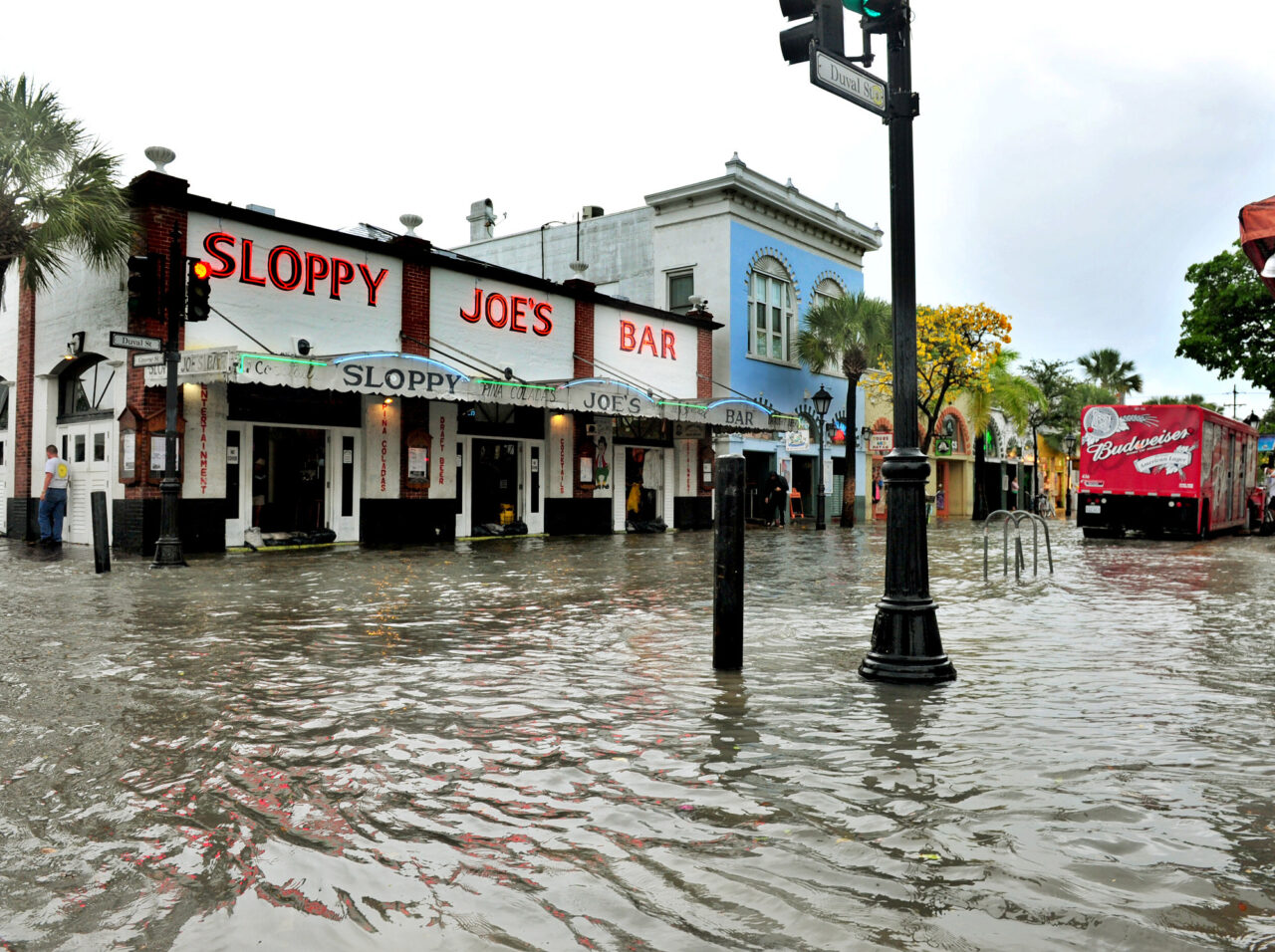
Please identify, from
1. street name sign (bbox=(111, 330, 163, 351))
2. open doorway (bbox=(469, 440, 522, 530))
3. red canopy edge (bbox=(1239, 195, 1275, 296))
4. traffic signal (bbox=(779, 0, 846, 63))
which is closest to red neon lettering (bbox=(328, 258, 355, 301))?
open doorway (bbox=(469, 440, 522, 530))

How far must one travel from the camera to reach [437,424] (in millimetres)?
21125

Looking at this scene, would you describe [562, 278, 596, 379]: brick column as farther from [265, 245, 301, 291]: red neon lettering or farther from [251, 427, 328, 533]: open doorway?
[265, 245, 301, 291]: red neon lettering

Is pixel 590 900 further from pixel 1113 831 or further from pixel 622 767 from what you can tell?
pixel 1113 831

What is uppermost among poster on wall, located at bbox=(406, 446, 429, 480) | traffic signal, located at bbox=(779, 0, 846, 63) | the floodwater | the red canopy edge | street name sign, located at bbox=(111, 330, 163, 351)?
traffic signal, located at bbox=(779, 0, 846, 63)

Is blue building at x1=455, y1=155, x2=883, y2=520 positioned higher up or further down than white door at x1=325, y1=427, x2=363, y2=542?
higher up

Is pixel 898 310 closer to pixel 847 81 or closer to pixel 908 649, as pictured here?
pixel 847 81

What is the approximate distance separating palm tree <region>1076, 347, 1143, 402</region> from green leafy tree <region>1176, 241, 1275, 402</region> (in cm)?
2679

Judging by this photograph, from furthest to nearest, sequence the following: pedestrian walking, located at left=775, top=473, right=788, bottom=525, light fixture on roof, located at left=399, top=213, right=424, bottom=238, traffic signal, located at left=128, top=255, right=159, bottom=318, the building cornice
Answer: pedestrian walking, located at left=775, top=473, right=788, bottom=525 < the building cornice < light fixture on roof, located at left=399, top=213, right=424, bottom=238 < traffic signal, located at left=128, top=255, right=159, bottom=318

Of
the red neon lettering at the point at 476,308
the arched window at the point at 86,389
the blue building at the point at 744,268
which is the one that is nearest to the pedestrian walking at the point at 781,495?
the blue building at the point at 744,268

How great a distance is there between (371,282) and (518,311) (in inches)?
160

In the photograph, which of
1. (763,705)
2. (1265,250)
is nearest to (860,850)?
(763,705)

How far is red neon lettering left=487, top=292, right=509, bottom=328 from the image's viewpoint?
73.0ft

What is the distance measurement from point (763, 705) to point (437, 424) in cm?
1651

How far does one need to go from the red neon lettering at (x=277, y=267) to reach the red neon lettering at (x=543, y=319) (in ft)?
20.3
